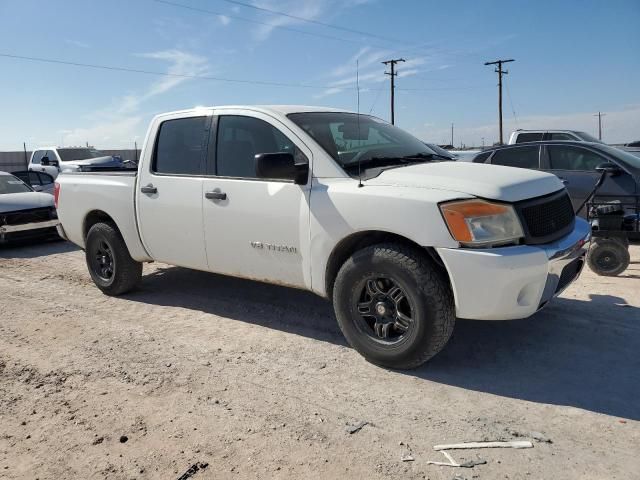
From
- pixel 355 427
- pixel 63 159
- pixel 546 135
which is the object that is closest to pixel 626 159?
pixel 546 135

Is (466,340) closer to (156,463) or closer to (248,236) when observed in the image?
(248,236)

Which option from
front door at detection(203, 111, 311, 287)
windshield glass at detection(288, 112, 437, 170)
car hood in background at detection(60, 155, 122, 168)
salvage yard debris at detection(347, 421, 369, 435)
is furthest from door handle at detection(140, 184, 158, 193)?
car hood in background at detection(60, 155, 122, 168)

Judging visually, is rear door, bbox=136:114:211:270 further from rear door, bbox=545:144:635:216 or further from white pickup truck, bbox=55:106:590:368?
rear door, bbox=545:144:635:216

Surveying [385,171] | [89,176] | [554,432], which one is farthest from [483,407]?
[89,176]

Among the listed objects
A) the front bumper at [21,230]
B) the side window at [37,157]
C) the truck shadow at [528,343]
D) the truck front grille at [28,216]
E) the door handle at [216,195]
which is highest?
A: the side window at [37,157]

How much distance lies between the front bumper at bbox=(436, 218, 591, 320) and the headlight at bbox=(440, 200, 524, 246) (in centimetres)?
7

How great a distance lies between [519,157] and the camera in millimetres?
8461

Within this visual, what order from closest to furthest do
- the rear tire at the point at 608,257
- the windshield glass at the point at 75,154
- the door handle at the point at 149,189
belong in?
the door handle at the point at 149,189
the rear tire at the point at 608,257
the windshield glass at the point at 75,154

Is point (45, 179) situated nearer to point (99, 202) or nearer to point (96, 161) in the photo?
point (96, 161)

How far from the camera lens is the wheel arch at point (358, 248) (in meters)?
3.48

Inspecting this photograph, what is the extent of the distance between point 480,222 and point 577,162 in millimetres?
5790

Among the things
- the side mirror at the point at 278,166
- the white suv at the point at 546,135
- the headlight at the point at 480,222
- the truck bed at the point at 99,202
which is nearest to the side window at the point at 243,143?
the side mirror at the point at 278,166

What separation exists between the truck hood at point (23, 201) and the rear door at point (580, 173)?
28.7 ft

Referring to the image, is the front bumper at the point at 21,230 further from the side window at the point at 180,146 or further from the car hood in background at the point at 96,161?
the car hood in background at the point at 96,161
